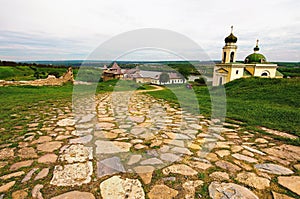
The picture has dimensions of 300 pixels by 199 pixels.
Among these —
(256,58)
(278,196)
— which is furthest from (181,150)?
(256,58)

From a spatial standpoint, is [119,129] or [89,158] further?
[119,129]

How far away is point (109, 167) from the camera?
2066 mm

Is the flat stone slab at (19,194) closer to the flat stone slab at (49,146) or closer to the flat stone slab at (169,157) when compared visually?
the flat stone slab at (49,146)

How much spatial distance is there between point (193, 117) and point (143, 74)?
20.8 meters

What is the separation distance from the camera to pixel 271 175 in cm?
195

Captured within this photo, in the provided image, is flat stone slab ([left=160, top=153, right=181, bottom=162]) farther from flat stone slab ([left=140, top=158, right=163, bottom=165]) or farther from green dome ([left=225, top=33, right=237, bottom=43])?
green dome ([left=225, top=33, right=237, bottom=43])

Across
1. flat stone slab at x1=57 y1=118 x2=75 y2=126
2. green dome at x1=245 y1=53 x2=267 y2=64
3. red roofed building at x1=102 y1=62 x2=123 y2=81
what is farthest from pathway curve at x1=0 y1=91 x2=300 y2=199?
green dome at x1=245 y1=53 x2=267 y2=64

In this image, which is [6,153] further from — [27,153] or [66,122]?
[66,122]

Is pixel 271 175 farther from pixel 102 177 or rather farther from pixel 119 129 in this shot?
pixel 119 129

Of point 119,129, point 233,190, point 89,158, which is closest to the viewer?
point 233,190

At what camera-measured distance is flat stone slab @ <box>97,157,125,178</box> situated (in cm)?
196

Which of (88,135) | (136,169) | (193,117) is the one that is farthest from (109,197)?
(193,117)

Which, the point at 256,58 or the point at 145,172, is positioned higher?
the point at 256,58

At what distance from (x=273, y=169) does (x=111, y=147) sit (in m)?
2.05
